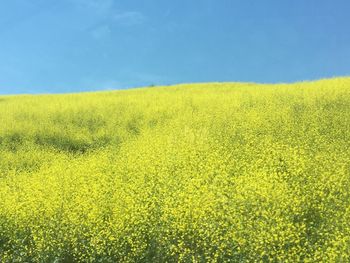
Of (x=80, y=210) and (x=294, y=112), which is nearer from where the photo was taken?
(x=80, y=210)

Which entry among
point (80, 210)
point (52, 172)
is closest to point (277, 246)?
point (80, 210)

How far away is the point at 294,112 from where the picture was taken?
2050 centimetres

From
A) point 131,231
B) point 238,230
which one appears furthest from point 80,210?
point 238,230

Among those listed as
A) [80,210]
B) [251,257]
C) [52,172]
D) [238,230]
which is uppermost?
[52,172]

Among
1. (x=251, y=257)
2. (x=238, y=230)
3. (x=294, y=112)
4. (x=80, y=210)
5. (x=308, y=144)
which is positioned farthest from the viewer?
(x=294, y=112)

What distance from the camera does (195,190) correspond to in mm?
12531

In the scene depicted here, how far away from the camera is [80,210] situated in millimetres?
12797

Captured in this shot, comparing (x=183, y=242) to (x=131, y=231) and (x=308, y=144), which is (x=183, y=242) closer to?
(x=131, y=231)

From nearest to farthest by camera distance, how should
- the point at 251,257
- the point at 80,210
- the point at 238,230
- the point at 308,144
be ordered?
the point at 251,257, the point at 238,230, the point at 80,210, the point at 308,144

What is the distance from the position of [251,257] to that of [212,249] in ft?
3.82

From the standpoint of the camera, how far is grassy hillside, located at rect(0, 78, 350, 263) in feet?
35.0

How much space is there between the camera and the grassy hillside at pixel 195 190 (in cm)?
1067

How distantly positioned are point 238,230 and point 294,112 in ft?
36.5

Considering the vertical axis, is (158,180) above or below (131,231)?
above
